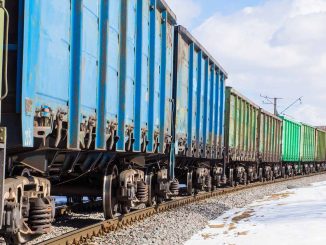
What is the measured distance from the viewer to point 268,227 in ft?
31.2

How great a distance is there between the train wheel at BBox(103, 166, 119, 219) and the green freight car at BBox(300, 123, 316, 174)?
1200 inches

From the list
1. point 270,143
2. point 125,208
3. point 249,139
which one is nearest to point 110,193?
point 125,208

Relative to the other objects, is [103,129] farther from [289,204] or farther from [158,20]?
[289,204]

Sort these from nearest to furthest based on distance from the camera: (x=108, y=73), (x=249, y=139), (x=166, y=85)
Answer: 1. (x=108, y=73)
2. (x=166, y=85)
3. (x=249, y=139)

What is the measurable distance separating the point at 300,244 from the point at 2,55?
5.21 meters

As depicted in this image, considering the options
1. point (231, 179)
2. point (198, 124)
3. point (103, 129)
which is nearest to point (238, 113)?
point (231, 179)

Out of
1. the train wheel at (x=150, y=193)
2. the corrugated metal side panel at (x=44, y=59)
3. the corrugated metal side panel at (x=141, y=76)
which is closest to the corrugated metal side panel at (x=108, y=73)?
the corrugated metal side panel at (x=141, y=76)

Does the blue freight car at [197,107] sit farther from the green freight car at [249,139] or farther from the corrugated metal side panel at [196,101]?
the green freight car at [249,139]

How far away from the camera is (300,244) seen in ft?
25.4

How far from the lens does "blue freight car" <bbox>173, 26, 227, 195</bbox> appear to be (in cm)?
1245

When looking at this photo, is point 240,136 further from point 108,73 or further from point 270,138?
point 108,73

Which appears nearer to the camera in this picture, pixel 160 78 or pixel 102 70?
pixel 102 70

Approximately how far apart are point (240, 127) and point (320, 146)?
27842 mm

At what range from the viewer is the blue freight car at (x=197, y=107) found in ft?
40.8
